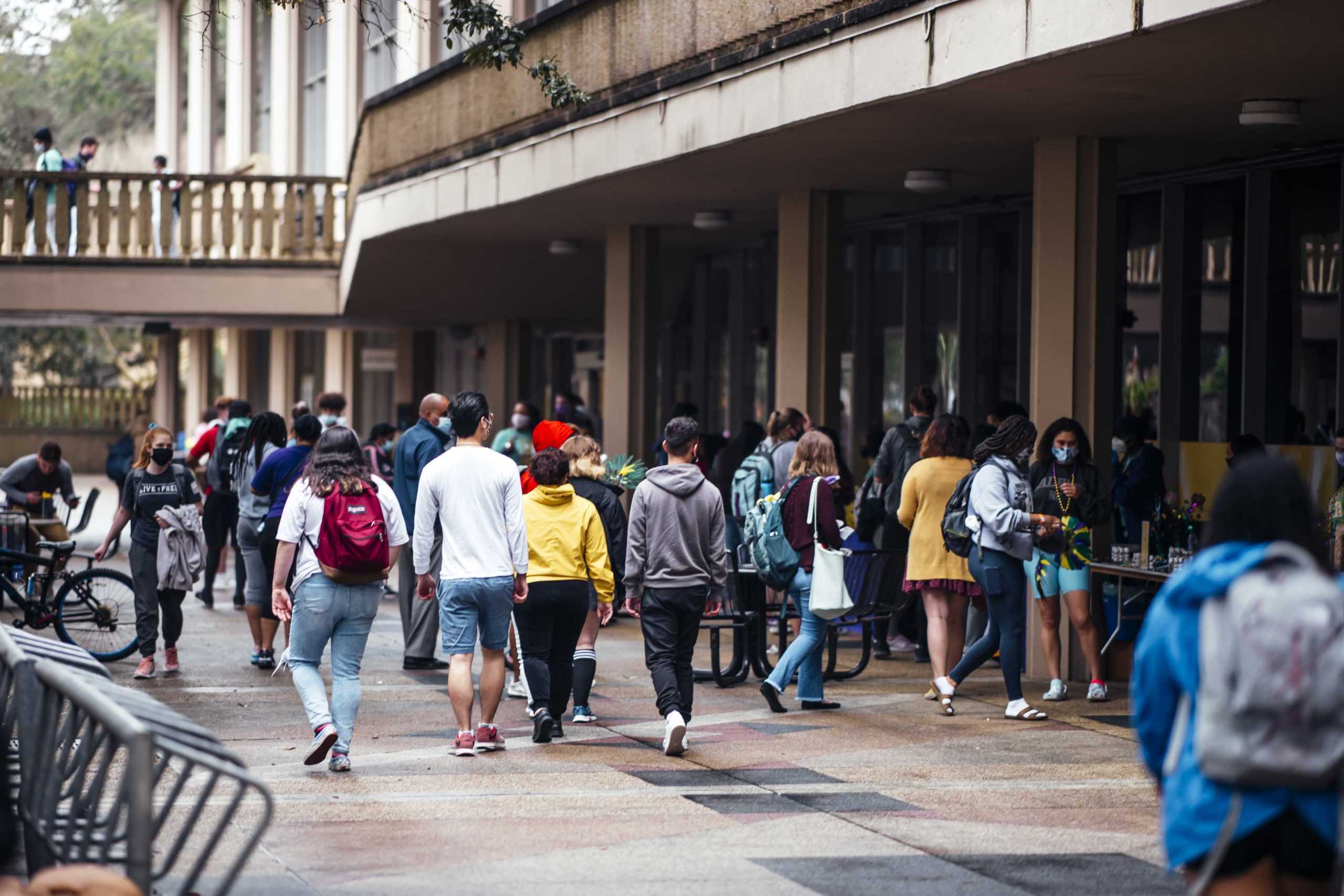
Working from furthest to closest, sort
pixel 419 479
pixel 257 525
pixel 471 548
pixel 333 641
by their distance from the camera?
Result: pixel 257 525 → pixel 419 479 → pixel 471 548 → pixel 333 641

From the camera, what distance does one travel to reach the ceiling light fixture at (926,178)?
14766 millimetres

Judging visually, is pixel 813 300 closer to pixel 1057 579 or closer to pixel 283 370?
pixel 1057 579

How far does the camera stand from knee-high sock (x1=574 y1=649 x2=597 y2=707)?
34.7ft

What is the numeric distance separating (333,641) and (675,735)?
1766mm

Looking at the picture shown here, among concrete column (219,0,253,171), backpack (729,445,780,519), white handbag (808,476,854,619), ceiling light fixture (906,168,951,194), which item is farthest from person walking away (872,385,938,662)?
concrete column (219,0,253,171)

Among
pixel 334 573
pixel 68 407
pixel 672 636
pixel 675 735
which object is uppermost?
pixel 68 407

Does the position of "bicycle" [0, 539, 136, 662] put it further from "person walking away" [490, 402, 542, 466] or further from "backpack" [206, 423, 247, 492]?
"person walking away" [490, 402, 542, 466]

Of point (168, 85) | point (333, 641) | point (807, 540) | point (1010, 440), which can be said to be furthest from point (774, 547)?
point (168, 85)

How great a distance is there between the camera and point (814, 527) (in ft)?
36.2

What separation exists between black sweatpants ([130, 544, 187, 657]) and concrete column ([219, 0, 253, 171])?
2361 cm

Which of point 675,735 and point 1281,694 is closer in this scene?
point 1281,694

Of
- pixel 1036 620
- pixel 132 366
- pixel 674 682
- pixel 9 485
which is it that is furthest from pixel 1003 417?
pixel 132 366

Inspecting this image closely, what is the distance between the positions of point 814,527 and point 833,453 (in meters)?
0.47

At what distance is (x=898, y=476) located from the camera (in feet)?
44.9
